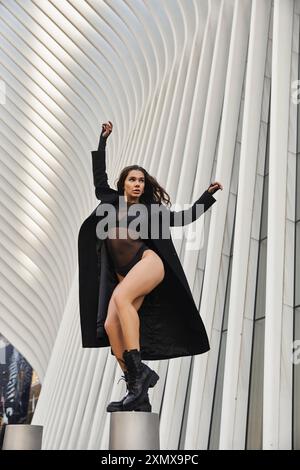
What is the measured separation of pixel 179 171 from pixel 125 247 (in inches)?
356

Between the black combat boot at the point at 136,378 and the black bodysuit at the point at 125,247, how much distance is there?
0.56 metres

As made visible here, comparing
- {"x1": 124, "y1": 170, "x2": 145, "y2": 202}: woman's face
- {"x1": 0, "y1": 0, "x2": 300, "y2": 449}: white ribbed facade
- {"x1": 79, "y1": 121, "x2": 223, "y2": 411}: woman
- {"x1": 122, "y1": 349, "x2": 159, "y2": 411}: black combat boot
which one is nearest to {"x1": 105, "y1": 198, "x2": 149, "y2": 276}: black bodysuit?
{"x1": 79, "y1": 121, "x2": 223, "y2": 411}: woman

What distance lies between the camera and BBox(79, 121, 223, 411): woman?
3475 millimetres

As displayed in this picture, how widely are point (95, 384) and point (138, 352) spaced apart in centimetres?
1151

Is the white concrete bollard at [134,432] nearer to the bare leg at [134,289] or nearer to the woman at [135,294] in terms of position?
the woman at [135,294]

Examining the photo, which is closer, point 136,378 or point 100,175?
point 136,378

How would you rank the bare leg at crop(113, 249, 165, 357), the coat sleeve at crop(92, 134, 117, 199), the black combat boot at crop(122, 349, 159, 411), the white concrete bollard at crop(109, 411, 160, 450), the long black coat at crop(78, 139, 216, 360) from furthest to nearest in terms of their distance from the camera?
1. the coat sleeve at crop(92, 134, 117, 199)
2. the long black coat at crop(78, 139, 216, 360)
3. the bare leg at crop(113, 249, 165, 357)
4. the black combat boot at crop(122, 349, 159, 411)
5. the white concrete bollard at crop(109, 411, 160, 450)

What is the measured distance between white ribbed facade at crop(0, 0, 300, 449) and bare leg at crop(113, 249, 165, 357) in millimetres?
3790

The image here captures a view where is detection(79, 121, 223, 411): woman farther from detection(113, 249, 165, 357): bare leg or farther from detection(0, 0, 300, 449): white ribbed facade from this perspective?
detection(0, 0, 300, 449): white ribbed facade

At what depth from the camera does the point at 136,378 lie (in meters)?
3.38

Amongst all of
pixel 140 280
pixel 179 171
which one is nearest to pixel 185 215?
pixel 140 280

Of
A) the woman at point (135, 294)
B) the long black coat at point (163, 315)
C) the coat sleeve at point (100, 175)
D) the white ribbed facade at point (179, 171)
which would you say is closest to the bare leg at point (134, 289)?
the woman at point (135, 294)

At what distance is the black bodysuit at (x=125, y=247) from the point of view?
3725mm

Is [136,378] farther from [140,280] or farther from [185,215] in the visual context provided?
[185,215]
